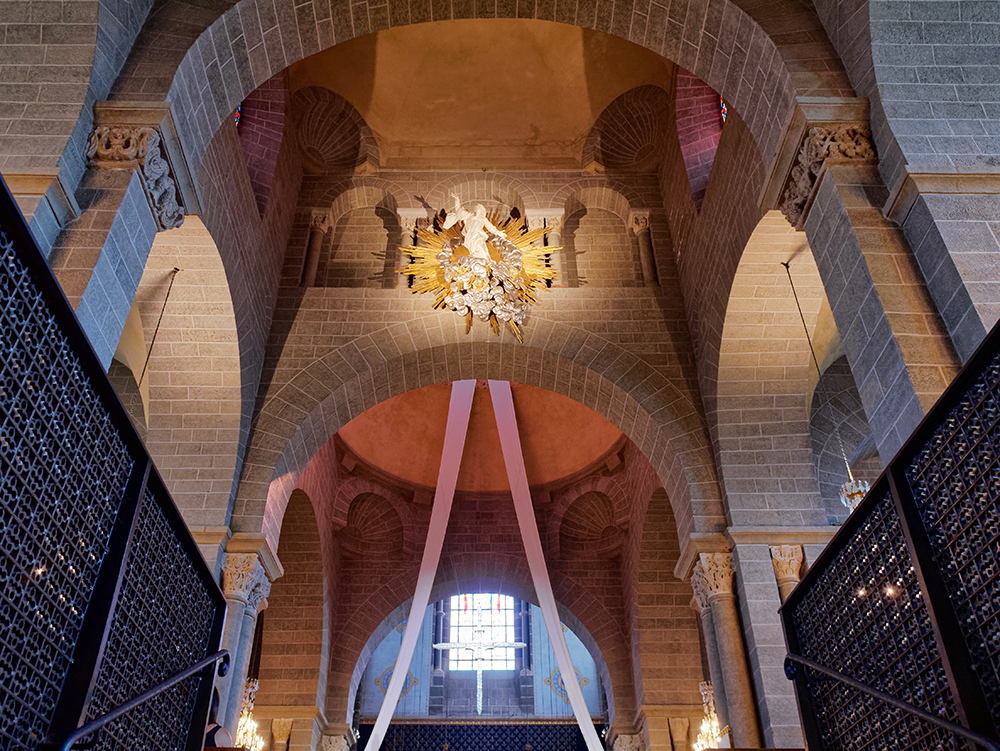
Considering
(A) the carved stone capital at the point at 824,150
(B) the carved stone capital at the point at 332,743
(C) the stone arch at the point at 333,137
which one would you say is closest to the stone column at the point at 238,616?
(B) the carved stone capital at the point at 332,743

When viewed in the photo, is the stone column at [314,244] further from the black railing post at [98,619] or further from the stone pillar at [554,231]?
the black railing post at [98,619]

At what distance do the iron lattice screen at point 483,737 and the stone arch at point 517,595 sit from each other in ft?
14.9

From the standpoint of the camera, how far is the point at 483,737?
16.3 meters

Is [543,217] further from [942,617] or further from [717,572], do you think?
[942,617]

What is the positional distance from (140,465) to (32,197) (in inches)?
93.0

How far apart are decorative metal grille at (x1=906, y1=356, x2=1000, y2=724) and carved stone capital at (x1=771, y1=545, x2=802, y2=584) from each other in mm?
4507

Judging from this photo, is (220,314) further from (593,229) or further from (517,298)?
(593,229)

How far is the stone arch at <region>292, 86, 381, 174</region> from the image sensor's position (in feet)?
32.6

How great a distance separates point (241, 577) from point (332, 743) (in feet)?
16.6

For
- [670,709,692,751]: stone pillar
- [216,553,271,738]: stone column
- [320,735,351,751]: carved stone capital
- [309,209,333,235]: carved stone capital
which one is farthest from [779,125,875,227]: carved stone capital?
[320,735,351,751]: carved stone capital

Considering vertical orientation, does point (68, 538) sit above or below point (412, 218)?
below

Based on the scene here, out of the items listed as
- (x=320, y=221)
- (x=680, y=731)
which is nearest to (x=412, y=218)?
(x=320, y=221)

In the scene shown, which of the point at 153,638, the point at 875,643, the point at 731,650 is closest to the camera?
the point at 153,638

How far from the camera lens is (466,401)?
9.95 meters
